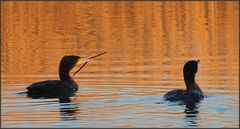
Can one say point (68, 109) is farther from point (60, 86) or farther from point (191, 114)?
point (60, 86)

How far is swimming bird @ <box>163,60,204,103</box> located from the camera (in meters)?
17.5

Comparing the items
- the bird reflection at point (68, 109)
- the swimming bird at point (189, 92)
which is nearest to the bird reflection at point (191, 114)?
the swimming bird at point (189, 92)

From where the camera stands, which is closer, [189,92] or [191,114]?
[191,114]

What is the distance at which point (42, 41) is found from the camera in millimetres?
30984

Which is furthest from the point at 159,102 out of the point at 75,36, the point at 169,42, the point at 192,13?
the point at 192,13

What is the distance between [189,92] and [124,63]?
6.21 m

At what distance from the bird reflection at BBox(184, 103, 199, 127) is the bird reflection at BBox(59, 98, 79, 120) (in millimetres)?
1827

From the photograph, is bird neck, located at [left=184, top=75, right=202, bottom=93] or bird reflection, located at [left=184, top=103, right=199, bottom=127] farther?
bird neck, located at [left=184, top=75, right=202, bottom=93]

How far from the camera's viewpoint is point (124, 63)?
24.0 m

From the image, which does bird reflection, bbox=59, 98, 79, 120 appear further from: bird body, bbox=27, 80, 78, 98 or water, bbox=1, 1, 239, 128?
bird body, bbox=27, 80, 78, 98

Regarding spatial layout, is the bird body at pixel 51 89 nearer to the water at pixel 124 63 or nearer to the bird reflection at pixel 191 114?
the water at pixel 124 63

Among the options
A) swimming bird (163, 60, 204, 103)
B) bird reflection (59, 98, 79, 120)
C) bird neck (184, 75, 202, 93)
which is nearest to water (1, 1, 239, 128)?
bird reflection (59, 98, 79, 120)

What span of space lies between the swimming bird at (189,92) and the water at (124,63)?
0.63ft

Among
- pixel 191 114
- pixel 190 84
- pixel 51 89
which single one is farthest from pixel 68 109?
pixel 190 84
